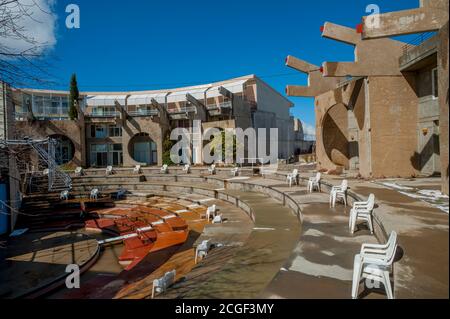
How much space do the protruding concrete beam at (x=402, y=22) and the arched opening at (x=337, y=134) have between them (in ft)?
30.8

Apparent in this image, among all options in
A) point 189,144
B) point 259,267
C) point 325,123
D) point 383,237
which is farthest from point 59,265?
point 189,144

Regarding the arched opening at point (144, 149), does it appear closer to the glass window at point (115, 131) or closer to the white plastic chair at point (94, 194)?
the glass window at point (115, 131)

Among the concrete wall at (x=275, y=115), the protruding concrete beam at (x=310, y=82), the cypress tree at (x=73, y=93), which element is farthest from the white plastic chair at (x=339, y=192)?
the cypress tree at (x=73, y=93)

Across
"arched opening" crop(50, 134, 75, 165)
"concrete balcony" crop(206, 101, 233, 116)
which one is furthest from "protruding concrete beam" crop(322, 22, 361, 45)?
"arched opening" crop(50, 134, 75, 165)

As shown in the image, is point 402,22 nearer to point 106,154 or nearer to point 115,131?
point 115,131

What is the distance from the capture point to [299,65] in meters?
15.9

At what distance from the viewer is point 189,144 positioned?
31.0 m

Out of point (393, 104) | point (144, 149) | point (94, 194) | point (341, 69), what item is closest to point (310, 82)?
point (341, 69)

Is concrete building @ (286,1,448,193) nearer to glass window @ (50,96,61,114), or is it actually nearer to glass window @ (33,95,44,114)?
glass window @ (33,95,44,114)

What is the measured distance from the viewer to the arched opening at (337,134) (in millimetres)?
17094

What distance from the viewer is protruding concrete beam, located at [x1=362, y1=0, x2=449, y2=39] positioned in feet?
24.3

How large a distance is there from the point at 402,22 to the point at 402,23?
32mm
